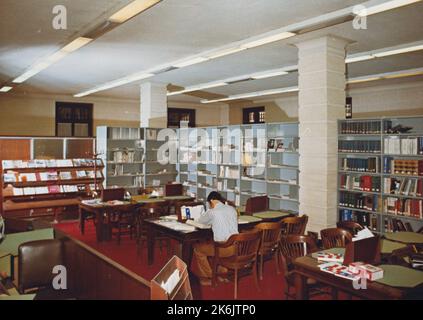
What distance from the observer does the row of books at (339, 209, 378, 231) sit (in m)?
7.39

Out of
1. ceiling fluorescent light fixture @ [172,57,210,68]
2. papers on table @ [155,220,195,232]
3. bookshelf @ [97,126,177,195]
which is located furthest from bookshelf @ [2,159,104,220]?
papers on table @ [155,220,195,232]

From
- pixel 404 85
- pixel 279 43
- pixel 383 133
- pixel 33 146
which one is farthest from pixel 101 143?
pixel 404 85

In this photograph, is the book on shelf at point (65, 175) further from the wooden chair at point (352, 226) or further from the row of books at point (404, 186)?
the row of books at point (404, 186)

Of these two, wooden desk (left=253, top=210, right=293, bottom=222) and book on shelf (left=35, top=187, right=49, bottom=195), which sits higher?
book on shelf (left=35, top=187, right=49, bottom=195)

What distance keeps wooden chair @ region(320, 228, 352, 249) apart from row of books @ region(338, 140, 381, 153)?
2.68 m

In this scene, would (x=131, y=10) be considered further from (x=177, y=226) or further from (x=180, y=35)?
(x=177, y=226)

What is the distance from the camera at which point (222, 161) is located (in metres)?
10.6

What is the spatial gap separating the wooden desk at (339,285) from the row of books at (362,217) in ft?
11.6

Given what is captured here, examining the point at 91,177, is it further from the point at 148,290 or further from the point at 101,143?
the point at 148,290

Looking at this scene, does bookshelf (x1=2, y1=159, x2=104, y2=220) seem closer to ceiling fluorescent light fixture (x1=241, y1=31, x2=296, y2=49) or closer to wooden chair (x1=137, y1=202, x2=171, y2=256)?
wooden chair (x1=137, y1=202, x2=171, y2=256)

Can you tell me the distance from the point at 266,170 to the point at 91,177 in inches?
216

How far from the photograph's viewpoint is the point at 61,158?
11.5 meters

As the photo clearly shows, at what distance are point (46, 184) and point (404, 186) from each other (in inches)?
353
